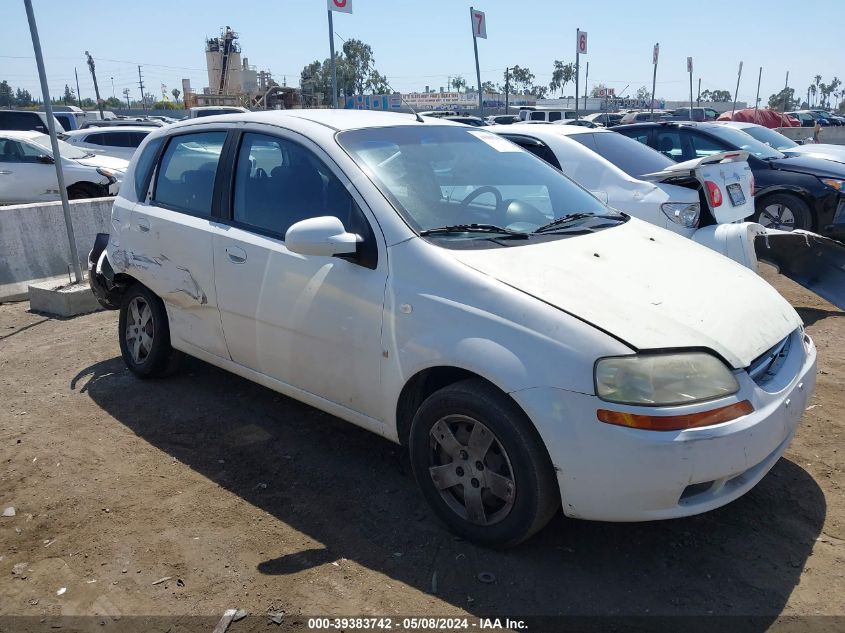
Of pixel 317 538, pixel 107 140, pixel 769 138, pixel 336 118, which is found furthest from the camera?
pixel 107 140

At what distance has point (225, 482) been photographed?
3.78 metres

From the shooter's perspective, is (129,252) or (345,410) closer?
(345,410)

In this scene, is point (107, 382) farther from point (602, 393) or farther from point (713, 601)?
point (713, 601)

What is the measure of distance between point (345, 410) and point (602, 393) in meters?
1.44

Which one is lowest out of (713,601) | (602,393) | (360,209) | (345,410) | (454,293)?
(713,601)

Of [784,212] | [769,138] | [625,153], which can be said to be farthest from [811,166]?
[625,153]

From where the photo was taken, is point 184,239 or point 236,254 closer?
point 236,254

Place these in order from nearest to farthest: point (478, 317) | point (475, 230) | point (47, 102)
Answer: point (478, 317) → point (475, 230) → point (47, 102)

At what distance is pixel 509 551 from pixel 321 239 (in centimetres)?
161

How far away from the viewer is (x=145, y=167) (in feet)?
16.3

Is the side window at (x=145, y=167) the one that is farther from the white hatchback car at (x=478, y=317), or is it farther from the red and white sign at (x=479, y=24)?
the red and white sign at (x=479, y=24)

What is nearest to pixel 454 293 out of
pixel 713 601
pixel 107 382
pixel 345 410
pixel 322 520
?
pixel 345 410

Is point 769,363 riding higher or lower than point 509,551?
higher

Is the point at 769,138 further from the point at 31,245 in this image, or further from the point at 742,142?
the point at 31,245
